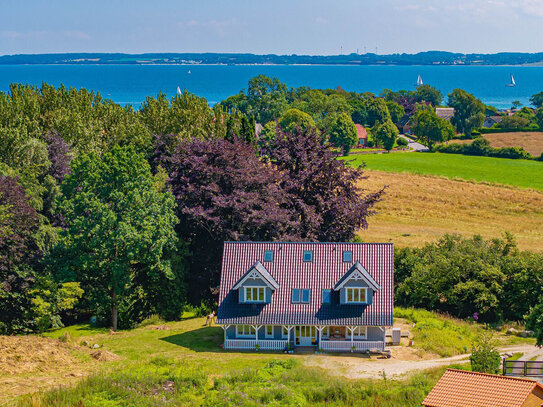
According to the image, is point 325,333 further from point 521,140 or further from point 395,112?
point 395,112

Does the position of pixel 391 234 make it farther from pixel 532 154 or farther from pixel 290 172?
pixel 532 154

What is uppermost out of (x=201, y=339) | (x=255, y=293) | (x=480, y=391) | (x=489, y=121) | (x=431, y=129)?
(x=489, y=121)

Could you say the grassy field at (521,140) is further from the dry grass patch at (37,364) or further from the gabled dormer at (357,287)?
the dry grass patch at (37,364)

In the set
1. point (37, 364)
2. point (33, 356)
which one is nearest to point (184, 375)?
point (37, 364)

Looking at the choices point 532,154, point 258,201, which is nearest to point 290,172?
point 258,201

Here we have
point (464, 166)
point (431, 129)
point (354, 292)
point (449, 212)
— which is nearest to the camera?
point (354, 292)

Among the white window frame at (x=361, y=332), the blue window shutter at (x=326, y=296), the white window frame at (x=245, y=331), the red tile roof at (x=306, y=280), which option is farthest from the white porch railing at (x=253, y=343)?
the white window frame at (x=361, y=332)

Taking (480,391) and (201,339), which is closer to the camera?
(480,391)
